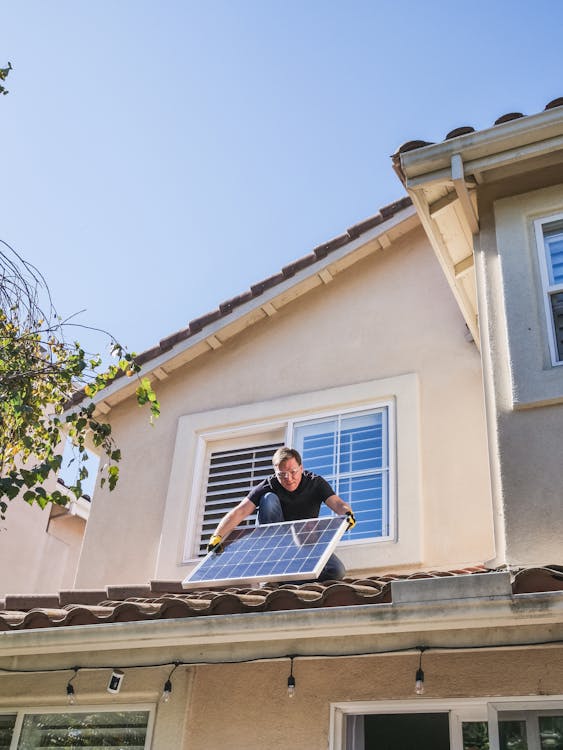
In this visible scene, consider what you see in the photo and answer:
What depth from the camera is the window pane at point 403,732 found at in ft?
27.0

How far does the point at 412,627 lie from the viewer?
5457 mm

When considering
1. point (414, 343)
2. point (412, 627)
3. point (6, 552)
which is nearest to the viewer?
point (412, 627)

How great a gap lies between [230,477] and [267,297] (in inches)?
79.9

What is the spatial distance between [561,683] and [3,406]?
4429 mm

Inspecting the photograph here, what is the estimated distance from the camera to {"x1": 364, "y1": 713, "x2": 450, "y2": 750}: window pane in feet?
27.0

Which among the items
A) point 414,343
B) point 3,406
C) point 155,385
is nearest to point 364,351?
point 414,343

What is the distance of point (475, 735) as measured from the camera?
6.04 m

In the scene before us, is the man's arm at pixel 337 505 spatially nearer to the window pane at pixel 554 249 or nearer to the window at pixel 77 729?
the window at pixel 77 729

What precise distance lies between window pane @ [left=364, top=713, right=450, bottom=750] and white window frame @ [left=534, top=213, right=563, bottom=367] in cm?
329

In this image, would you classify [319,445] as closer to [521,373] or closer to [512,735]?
[521,373]

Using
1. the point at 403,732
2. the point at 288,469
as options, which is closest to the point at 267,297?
the point at 288,469

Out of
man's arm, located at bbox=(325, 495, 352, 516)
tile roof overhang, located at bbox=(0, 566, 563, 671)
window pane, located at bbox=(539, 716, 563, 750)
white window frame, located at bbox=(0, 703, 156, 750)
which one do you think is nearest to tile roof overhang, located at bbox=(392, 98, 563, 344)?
man's arm, located at bbox=(325, 495, 352, 516)

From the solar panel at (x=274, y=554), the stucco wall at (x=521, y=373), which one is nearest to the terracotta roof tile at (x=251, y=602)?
the solar panel at (x=274, y=554)

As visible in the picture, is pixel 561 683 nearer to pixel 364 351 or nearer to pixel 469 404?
pixel 469 404
